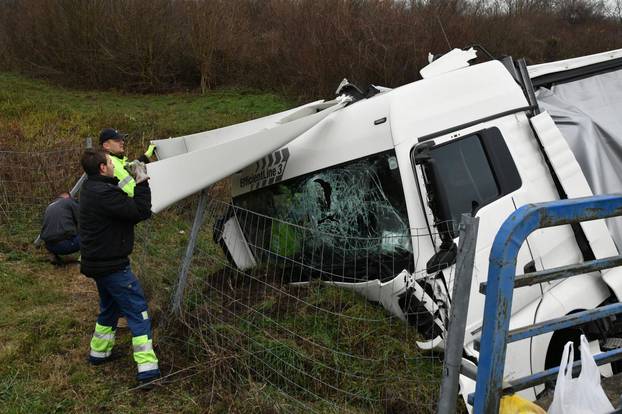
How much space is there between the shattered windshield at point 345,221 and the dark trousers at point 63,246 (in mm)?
3693

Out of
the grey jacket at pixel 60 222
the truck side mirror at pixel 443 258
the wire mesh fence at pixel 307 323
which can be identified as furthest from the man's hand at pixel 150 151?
the grey jacket at pixel 60 222

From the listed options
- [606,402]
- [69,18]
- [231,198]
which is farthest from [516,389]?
[69,18]

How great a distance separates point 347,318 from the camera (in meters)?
3.64

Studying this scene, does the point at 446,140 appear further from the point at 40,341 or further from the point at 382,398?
the point at 40,341

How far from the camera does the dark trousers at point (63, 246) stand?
23.0 feet

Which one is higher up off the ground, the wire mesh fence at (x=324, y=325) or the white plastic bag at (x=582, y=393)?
the white plastic bag at (x=582, y=393)

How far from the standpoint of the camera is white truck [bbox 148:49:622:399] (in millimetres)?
3518

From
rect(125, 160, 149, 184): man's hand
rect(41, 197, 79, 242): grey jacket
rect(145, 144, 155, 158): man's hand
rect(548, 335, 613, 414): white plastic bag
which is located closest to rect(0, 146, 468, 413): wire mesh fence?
rect(125, 160, 149, 184): man's hand

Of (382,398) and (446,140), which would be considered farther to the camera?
(446,140)

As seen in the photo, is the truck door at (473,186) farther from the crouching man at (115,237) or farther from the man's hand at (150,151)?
the man's hand at (150,151)

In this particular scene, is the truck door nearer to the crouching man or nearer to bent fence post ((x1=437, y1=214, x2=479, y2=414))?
bent fence post ((x1=437, y1=214, x2=479, y2=414))

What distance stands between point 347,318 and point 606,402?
1902 millimetres

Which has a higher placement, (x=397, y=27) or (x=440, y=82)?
(x=397, y=27)

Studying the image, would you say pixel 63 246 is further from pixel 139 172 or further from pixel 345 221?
pixel 345 221
